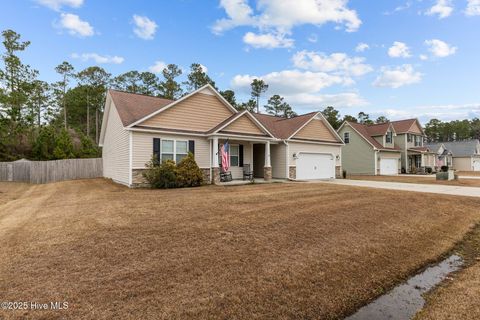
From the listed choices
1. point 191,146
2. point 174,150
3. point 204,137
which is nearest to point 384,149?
point 204,137

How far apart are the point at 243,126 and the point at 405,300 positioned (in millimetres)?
13802

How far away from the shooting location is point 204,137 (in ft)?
51.6

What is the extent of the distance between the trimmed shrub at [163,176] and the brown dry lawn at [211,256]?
444 centimetres

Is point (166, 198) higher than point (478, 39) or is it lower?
lower

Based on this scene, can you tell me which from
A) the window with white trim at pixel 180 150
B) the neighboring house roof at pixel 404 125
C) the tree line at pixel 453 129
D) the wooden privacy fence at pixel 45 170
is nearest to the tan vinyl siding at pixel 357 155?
the neighboring house roof at pixel 404 125

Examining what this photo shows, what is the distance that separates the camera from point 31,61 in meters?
28.2

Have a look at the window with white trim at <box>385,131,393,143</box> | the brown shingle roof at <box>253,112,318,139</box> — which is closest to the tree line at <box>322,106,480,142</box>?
the window with white trim at <box>385,131,393,143</box>

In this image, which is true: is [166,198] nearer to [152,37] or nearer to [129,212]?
[129,212]

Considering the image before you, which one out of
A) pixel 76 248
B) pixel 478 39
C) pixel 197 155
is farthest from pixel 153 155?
pixel 478 39

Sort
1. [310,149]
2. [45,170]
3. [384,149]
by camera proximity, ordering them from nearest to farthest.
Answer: [45,170] → [310,149] → [384,149]

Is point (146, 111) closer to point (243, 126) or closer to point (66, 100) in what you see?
point (243, 126)

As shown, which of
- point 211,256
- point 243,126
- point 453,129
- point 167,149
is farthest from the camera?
point 453,129

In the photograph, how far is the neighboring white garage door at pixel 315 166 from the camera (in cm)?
1992

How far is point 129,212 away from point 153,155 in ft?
22.6
